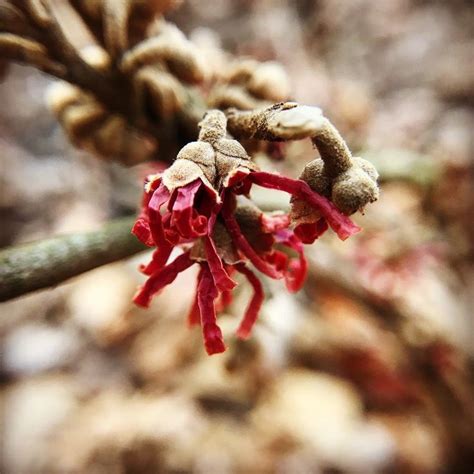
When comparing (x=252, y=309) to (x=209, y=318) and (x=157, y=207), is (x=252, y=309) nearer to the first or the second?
(x=209, y=318)

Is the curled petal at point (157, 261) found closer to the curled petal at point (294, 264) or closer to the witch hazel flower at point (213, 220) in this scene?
the witch hazel flower at point (213, 220)

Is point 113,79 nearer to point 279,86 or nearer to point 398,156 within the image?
point 279,86

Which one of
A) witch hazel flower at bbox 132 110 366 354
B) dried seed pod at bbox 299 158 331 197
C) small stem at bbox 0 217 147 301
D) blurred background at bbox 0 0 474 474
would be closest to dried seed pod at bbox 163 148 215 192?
witch hazel flower at bbox 132 110 366 354

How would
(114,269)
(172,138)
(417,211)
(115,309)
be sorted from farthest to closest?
(114,269)
(115,309)
(417,211)
(172,138)

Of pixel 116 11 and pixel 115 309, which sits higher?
pixel 116 11

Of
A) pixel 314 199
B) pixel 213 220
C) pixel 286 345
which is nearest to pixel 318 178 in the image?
pixel 314 199

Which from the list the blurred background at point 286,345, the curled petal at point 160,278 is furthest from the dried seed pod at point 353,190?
the blurred background at point 286,345

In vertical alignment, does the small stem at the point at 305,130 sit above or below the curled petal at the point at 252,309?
above

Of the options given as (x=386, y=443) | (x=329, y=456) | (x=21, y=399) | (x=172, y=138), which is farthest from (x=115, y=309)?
(x=172, y=138)
